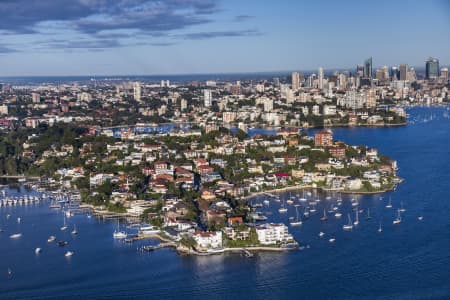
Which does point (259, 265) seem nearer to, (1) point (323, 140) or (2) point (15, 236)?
(2) point (15, 236)

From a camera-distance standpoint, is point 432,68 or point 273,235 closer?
point 273,235

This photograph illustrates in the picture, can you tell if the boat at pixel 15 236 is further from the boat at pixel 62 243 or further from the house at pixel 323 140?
the house at pixel 323 140

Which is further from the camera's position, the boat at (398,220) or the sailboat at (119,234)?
the boat at (398,220)

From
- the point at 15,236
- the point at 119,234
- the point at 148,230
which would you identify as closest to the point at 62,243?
the point at 119,234

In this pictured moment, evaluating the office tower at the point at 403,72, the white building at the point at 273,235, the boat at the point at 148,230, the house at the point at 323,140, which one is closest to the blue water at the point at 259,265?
the white building at the point at 273,235

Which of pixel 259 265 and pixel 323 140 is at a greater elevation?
pixel 323 140

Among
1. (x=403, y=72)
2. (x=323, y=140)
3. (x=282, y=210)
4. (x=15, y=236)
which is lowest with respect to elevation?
(x=15, y=236)
